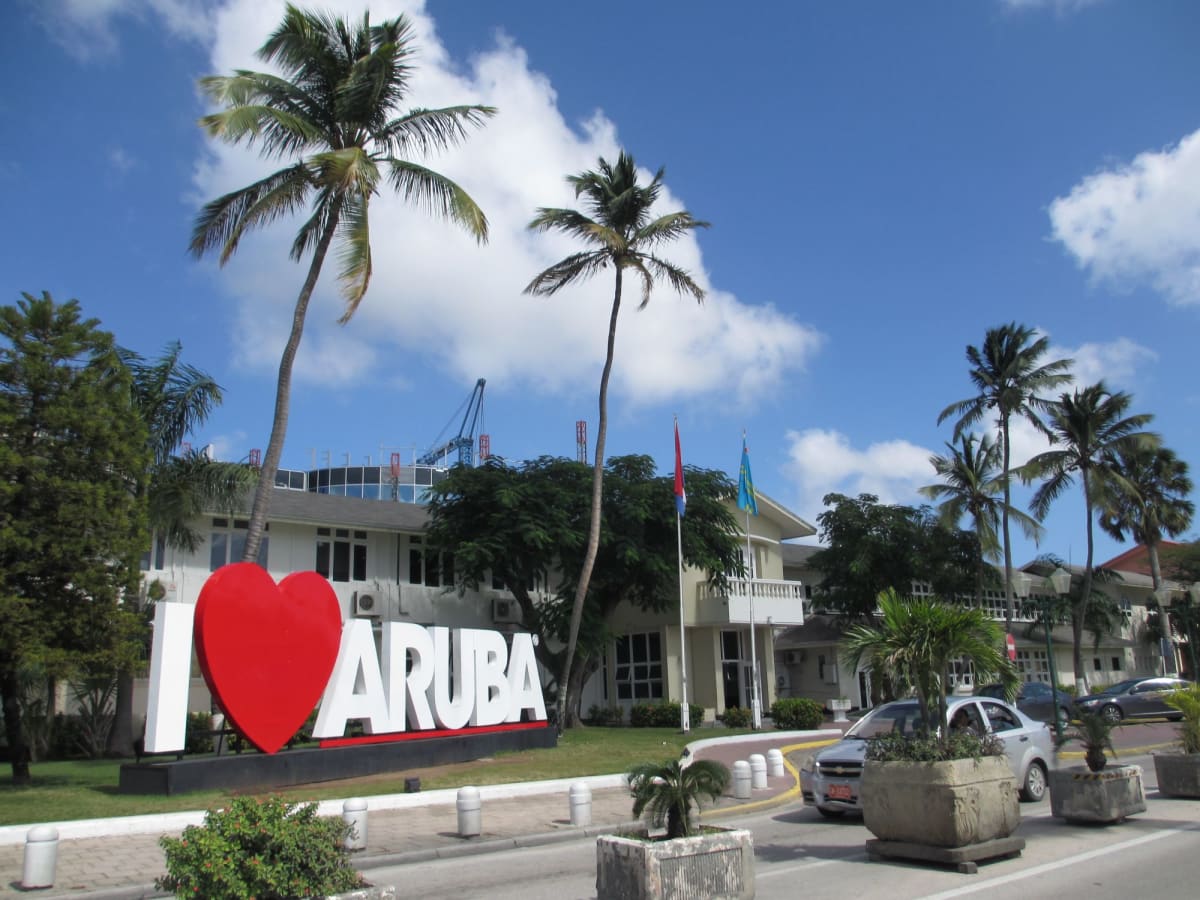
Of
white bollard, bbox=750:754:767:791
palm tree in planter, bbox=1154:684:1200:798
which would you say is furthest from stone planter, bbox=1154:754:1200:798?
white bollard, bbox=750:754:767:791

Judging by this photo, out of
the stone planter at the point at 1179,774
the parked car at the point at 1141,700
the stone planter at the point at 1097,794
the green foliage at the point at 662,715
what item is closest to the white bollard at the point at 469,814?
the stone planter at the point at 1097,794

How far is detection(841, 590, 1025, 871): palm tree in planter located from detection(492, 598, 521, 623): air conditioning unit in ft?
79.8

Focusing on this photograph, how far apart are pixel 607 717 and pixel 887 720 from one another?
22.7 m

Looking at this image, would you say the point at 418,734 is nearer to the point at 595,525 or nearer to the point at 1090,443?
the point at 595,525

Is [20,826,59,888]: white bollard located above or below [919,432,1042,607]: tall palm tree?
below

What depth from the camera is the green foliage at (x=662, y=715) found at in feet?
107

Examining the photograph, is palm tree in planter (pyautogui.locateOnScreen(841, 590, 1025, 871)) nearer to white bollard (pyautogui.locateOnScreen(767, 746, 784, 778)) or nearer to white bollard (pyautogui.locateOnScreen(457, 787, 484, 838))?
white bollard (pyautogui.locateOnScreen(457, 787, 484, 838))

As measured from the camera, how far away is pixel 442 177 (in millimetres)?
19938

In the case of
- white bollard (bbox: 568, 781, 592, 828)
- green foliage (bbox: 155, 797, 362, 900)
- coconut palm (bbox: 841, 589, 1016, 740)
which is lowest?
white bollard (bbox: 568, 781, 592, 828)

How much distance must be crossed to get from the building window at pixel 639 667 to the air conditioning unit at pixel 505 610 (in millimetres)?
4429

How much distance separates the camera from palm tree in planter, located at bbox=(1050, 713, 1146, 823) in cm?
1104

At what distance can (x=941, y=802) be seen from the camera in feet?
29.3

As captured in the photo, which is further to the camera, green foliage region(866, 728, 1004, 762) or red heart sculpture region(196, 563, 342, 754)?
red heart sculpture region(196, 563, 342, 754)

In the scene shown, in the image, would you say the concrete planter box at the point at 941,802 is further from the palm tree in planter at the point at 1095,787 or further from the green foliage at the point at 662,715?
the green foliage at the point at 662,715
